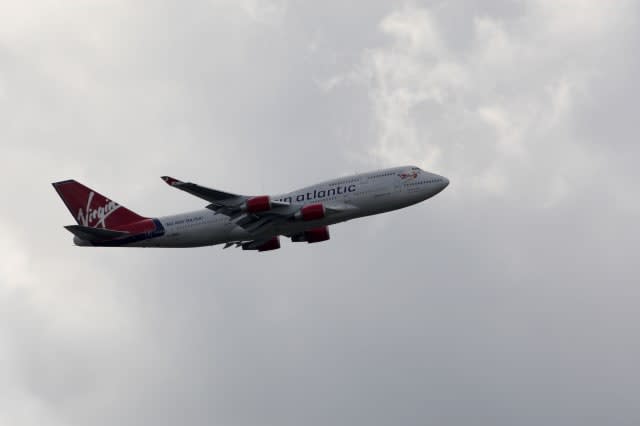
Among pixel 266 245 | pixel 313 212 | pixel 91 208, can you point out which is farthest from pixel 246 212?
pixel 91 208

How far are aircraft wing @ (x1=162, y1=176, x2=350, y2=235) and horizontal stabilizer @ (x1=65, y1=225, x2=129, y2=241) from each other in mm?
11316

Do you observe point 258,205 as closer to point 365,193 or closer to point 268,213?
point 268,213

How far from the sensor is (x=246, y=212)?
261ft

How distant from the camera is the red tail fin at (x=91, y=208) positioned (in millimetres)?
89188

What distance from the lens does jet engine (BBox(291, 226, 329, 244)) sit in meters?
89.1

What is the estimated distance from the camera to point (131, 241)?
86250mm

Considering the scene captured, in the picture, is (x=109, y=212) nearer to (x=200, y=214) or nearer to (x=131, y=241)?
(x=131, y=241)

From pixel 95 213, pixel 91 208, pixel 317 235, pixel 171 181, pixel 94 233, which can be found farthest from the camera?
pixel 91 208

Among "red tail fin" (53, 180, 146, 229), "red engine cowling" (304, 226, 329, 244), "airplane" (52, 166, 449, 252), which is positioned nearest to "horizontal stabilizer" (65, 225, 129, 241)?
"airplane" (52, 166, 449, 252)

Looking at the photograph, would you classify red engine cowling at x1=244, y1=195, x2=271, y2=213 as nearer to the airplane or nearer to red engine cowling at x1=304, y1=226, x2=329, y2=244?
the airplane

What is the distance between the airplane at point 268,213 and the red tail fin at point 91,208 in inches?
8.7

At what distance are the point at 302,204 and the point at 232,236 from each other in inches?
326

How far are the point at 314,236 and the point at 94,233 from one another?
21.2 metres

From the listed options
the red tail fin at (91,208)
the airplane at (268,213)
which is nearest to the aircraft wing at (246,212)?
the airplane at (268,213)
